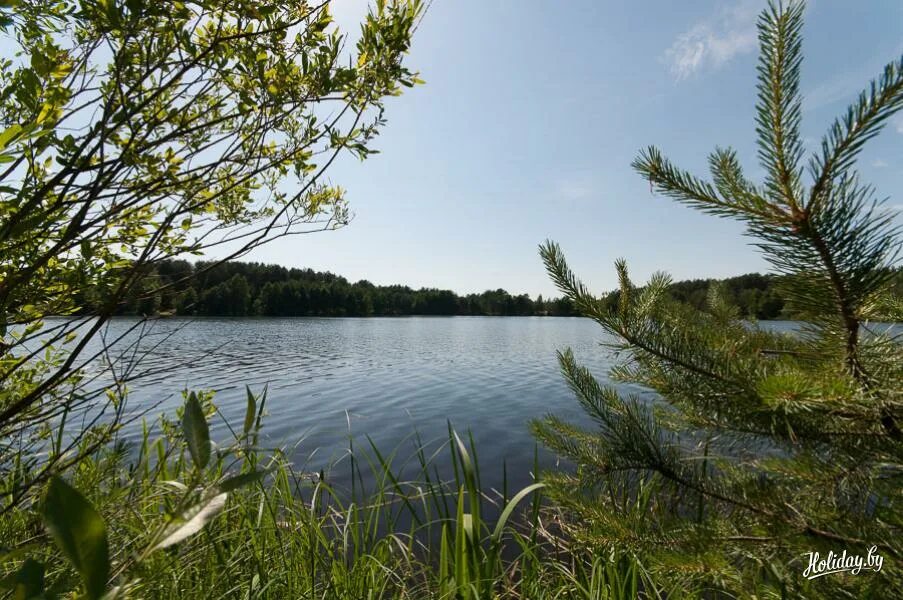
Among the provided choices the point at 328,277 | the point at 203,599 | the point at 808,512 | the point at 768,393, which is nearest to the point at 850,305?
the point at 768,393

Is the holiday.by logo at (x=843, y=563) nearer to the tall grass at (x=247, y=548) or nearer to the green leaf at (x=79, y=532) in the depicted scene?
the tall grass at (x=247, y=548)

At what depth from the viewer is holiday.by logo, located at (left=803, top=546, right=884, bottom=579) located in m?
1.12

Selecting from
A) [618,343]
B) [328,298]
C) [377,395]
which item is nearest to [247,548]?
[618,343]

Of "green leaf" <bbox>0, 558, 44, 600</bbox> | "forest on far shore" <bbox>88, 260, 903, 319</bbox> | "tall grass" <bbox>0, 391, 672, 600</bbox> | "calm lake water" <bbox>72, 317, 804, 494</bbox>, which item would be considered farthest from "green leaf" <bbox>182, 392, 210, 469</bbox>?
"forest on far shore" <bbox>88, 260, 903, 319</bbox>

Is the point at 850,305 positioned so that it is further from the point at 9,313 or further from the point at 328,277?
the point at 328,277

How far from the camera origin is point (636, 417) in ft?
5.46

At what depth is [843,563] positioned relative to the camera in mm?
1189

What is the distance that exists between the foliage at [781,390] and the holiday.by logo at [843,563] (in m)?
0.02

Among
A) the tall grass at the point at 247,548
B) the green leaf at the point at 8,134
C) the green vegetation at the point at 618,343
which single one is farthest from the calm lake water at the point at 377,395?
the green leaf at the point at 8,134

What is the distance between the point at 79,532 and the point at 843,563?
5.81 ft

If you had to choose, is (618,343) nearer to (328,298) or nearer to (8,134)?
(8,134)

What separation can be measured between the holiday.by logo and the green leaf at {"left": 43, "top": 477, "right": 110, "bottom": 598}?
1667 mm

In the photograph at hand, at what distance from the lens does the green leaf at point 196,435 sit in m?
0.45

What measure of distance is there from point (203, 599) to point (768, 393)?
253 centimetres
